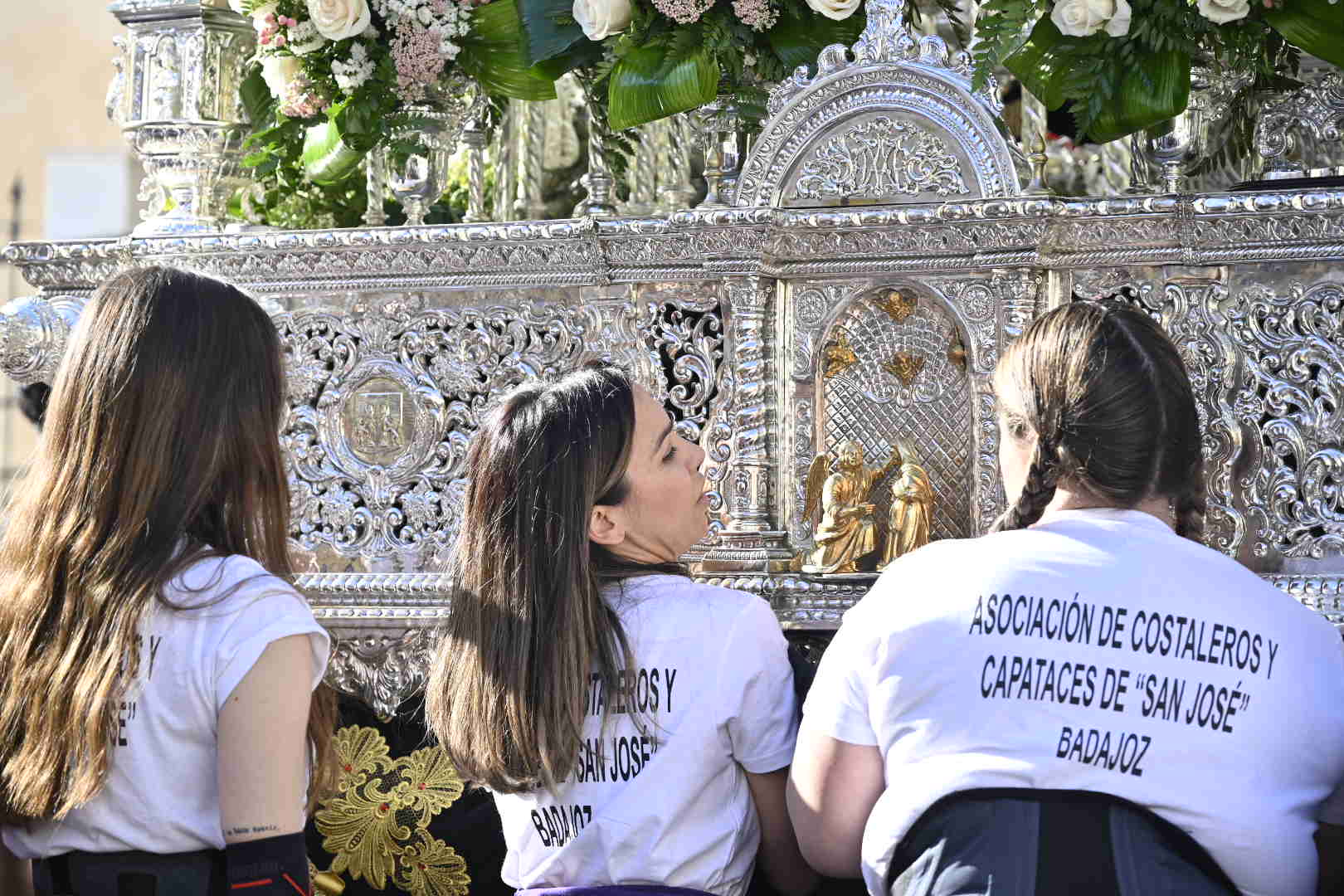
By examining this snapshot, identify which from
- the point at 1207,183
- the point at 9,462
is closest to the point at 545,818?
the point at 1207,183

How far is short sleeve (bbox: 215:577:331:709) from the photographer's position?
6.21ft

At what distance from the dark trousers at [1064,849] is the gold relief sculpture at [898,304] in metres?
1.28

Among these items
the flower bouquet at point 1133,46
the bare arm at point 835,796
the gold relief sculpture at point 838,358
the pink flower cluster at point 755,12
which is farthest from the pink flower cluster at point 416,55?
the bare arm at point 835,796

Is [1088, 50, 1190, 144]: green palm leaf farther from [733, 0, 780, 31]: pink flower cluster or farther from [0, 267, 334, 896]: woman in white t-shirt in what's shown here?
[0, 267, 334, 896]: woman in white t-shirt

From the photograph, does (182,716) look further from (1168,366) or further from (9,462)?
(9,462)

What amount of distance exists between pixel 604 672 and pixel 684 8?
134 cm

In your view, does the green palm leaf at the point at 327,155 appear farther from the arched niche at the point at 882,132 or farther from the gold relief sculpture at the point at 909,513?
the gold relief sculpture at the point at 909,513

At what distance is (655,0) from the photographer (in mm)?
3029

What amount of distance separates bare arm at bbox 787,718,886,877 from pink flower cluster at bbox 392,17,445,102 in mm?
1617

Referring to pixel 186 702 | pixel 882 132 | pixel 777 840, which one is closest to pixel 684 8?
pixel 882 132

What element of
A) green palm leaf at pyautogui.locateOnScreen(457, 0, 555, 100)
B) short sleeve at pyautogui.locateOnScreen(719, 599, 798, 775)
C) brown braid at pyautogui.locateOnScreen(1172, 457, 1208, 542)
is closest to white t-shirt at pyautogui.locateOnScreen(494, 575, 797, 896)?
short sleeve at pyautogui.locateOnScreen(719, 599, 798, 775)

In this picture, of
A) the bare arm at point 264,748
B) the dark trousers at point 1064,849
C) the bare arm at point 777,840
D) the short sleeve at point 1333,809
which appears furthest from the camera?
the bare arm at point 777,840

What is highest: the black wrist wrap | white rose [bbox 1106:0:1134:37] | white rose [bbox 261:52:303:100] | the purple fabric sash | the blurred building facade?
the blurred building facade

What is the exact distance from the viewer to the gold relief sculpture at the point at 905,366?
10.2ft
